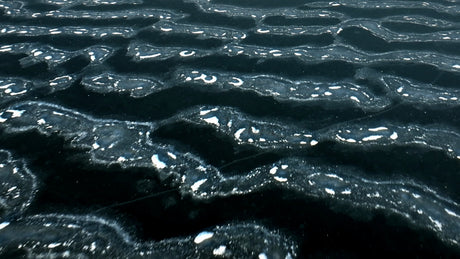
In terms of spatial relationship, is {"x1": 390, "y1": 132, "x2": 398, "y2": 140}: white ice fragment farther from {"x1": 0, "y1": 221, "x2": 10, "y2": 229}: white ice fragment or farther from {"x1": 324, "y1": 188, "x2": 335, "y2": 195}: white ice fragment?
{"x1": 0, "y1": 221, "x2": 10, "y2": 229}: white ice fragment

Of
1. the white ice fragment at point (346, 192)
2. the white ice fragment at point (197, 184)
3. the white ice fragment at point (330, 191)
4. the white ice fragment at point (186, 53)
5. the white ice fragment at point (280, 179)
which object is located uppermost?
the white ice fragment at point (346, 192)

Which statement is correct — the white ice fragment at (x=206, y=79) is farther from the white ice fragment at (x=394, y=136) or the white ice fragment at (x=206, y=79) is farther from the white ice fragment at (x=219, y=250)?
the white ice fragment at (x=219, y=250)

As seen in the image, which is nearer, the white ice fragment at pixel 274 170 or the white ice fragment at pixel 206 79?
the white ice fragment at pixel 274 170

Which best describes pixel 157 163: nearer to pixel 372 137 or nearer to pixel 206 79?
pixel 206 79

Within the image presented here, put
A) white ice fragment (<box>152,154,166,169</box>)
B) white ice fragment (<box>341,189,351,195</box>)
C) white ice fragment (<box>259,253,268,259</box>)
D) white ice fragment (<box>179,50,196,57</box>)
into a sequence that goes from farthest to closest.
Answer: white ice fragment (<box>179,50,196,57</box>), white ice fragment (<box>152,154,166,169</box>), white ice fragment (<box>341,189,351,195</box>), white ice fragment (<box>259,253,268,259</box>)

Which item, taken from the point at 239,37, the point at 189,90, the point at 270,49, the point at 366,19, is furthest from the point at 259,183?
the point at 366,19

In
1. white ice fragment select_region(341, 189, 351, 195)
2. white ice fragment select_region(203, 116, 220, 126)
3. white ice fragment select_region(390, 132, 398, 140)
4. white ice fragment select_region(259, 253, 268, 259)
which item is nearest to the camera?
white ice fragment select_region(259, 253, 268, 259)

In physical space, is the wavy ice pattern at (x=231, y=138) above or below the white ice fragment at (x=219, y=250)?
below

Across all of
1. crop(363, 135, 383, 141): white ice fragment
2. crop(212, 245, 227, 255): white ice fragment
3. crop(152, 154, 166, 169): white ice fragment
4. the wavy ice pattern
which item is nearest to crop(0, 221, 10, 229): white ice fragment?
the wavy ice pattern

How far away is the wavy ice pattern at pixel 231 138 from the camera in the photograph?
3.00 ft

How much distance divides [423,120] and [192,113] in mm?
925

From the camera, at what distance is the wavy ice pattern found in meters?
0.91

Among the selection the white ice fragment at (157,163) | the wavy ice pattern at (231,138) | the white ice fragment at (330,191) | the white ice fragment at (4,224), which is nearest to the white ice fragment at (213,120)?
the wavy ice pattern at (231,138)

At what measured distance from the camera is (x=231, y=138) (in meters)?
1.26
